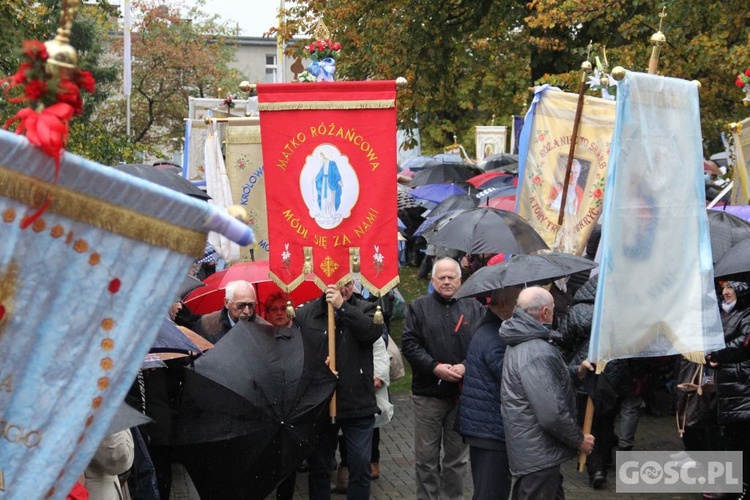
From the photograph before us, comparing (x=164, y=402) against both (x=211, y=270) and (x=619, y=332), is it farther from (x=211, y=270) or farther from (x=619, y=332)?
(x=211, y=270)

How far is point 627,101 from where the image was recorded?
637 centimetres

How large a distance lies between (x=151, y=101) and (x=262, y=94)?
1237 inches

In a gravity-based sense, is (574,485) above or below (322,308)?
below

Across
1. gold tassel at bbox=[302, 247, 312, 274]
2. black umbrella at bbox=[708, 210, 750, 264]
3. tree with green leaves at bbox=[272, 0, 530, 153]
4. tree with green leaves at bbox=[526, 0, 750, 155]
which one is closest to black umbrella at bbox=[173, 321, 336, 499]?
gold tassel at bbox=[302, 247, 312, 274]

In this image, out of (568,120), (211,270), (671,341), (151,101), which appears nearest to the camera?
(671,341)

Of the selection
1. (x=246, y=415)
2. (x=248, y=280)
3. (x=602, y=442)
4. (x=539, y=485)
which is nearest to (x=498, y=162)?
(x=602, y=442)

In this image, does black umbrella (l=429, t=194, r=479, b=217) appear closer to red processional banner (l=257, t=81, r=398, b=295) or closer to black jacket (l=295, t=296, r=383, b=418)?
black jacket (l=295, t=296, r=383, b=418)

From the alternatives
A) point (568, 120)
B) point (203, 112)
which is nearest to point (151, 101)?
point (203, 112)

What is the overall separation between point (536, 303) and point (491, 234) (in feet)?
10.8

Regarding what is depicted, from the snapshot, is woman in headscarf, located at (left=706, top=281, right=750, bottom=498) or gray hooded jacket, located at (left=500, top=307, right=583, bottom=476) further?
woman in headscarf, located at (left=706, top=281, right=750, bottom=498)

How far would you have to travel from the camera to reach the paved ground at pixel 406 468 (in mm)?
8633

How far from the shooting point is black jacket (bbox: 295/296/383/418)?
746cm

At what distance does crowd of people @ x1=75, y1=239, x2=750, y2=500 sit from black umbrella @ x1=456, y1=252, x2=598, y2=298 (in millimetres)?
86

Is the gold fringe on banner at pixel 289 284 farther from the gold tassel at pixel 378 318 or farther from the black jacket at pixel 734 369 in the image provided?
the black jacket at pixel 734 369
